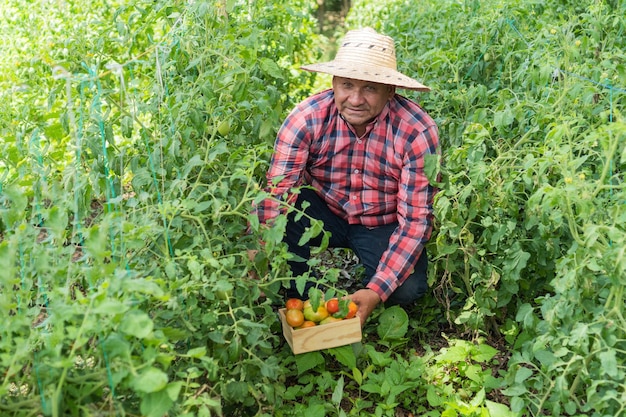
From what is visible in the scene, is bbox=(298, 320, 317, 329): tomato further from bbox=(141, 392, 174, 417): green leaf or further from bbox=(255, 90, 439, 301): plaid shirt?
bbox=(141, 392, 174, 417): green leaf

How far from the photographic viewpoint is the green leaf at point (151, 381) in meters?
1.57

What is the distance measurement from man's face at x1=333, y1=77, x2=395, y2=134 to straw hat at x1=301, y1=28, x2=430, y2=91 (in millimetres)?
53

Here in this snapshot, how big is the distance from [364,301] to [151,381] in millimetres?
1315

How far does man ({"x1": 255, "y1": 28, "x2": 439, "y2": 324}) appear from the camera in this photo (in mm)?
2885

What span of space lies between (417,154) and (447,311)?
647 millimetres

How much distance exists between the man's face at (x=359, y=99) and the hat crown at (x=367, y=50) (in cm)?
9

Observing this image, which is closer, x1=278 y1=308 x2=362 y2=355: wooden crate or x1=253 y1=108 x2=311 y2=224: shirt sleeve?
x1=278 y1=308 x2=362 y2=355: wooden crate

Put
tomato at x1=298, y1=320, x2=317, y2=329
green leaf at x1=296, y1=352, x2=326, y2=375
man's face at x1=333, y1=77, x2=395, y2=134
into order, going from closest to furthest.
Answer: tomato at x1=298, y1=320, x2=317, y2=329 < green leaf at x1=296, y1=352, x2=326, y2=375 < man's face at x1=333, y1=77, x2=395, y2=134

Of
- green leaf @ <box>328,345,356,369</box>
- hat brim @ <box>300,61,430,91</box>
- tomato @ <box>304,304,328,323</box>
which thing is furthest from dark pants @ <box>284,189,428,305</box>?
hat brim @ <box>300,61,430,91</box>

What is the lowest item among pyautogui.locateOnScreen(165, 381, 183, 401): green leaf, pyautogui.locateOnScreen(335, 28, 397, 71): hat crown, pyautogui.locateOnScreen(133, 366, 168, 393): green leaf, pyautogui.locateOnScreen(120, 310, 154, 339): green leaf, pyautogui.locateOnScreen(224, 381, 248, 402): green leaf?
pyautogui.locateOnScreen(224, 381, 248, 402): green leaf

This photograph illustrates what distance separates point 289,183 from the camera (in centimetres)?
296

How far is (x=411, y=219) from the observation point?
295cm

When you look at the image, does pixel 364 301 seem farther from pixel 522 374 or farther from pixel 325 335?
pixel 522 374

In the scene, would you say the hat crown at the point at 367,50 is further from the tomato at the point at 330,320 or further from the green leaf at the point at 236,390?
the green leaf at the point at 236,390
